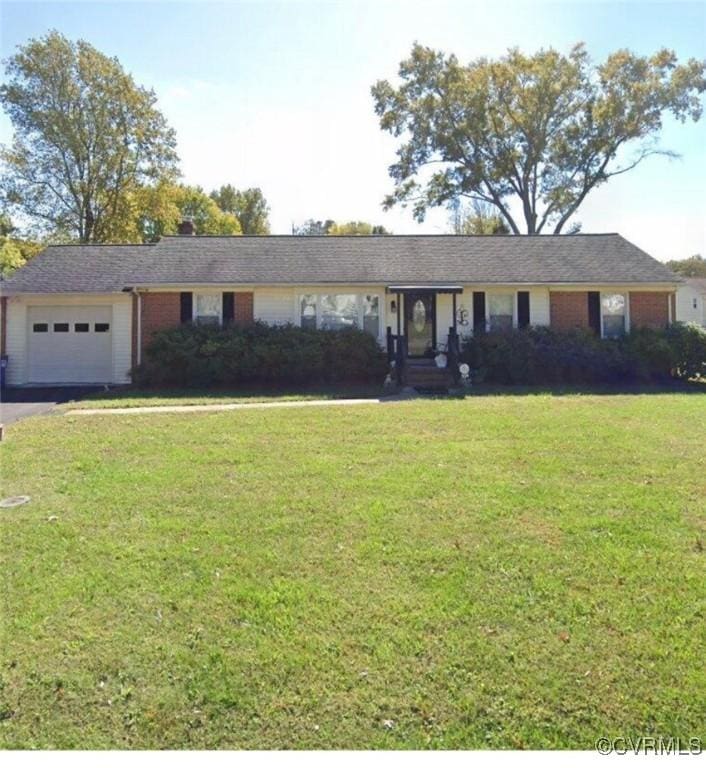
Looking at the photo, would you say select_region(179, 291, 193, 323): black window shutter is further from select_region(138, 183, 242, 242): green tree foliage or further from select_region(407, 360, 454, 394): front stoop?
select_region(138, 183, 242, 242): green tree foliage

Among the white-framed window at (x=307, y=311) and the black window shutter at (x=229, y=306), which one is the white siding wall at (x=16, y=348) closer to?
the black window shutter at (x=229, y=306)

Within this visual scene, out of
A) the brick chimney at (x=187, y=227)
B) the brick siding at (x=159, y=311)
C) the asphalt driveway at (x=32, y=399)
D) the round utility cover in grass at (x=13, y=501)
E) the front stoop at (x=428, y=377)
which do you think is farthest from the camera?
the brick chimney at (x=187, y=227)

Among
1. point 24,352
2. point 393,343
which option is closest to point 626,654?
point 393,343

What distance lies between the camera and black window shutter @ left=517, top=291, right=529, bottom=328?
55.8ft

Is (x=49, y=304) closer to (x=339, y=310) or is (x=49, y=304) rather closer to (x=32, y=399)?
(x=32, y=399)

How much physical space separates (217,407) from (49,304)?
30.9ft

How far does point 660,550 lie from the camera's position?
4086 mm

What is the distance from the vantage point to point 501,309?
17.2 meters

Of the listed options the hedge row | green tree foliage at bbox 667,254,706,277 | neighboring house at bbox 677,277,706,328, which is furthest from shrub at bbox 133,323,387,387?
green tree foliage at bbox 667,254,706,277

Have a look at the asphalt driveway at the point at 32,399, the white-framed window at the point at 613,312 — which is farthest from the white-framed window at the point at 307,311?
the white-framed window at the point at 613,312

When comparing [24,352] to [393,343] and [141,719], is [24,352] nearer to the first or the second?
[393,343]

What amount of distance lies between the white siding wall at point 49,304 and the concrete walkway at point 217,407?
19.6 ft

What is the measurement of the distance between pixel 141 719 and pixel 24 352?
56.6ft

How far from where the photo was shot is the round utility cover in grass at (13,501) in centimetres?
509
